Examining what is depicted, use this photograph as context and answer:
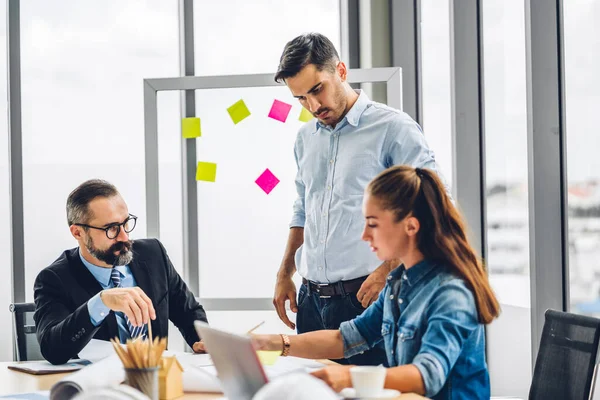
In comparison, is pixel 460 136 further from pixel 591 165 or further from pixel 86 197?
pixel 86 197

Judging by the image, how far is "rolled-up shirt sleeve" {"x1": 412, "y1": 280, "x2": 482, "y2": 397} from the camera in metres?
1.49

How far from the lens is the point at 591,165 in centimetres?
217

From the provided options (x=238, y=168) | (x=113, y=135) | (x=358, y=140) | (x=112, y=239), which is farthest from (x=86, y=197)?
(x=113, y=135)

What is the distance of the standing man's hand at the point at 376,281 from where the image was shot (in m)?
2.10

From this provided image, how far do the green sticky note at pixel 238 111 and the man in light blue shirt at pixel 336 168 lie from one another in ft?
3.44

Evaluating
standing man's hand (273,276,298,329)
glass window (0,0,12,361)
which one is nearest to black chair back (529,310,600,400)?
standing man's hand (273,276,298,329)

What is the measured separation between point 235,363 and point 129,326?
1073mm

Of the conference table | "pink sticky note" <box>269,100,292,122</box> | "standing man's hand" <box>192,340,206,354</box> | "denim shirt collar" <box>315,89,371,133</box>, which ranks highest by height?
"pink sticky note" <box>269,100,292,122</box>

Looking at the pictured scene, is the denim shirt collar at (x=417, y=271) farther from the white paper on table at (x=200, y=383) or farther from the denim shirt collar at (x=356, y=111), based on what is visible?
the denim shirt collar at (x=356, y=111)

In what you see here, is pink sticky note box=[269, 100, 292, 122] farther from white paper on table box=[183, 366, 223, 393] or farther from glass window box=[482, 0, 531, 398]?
white paper on table box=[183, 366, 223, 393]

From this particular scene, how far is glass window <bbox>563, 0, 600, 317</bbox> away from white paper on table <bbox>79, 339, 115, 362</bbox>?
1471 millimetres

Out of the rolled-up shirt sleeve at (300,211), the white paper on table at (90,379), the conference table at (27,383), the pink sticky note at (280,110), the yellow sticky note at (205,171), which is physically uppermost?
the pink sticky note at (280,110)

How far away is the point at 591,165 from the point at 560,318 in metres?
0.65

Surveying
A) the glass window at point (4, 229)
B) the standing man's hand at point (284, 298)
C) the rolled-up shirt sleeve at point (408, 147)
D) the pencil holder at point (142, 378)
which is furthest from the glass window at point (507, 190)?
the glass window at point (4, 229)
